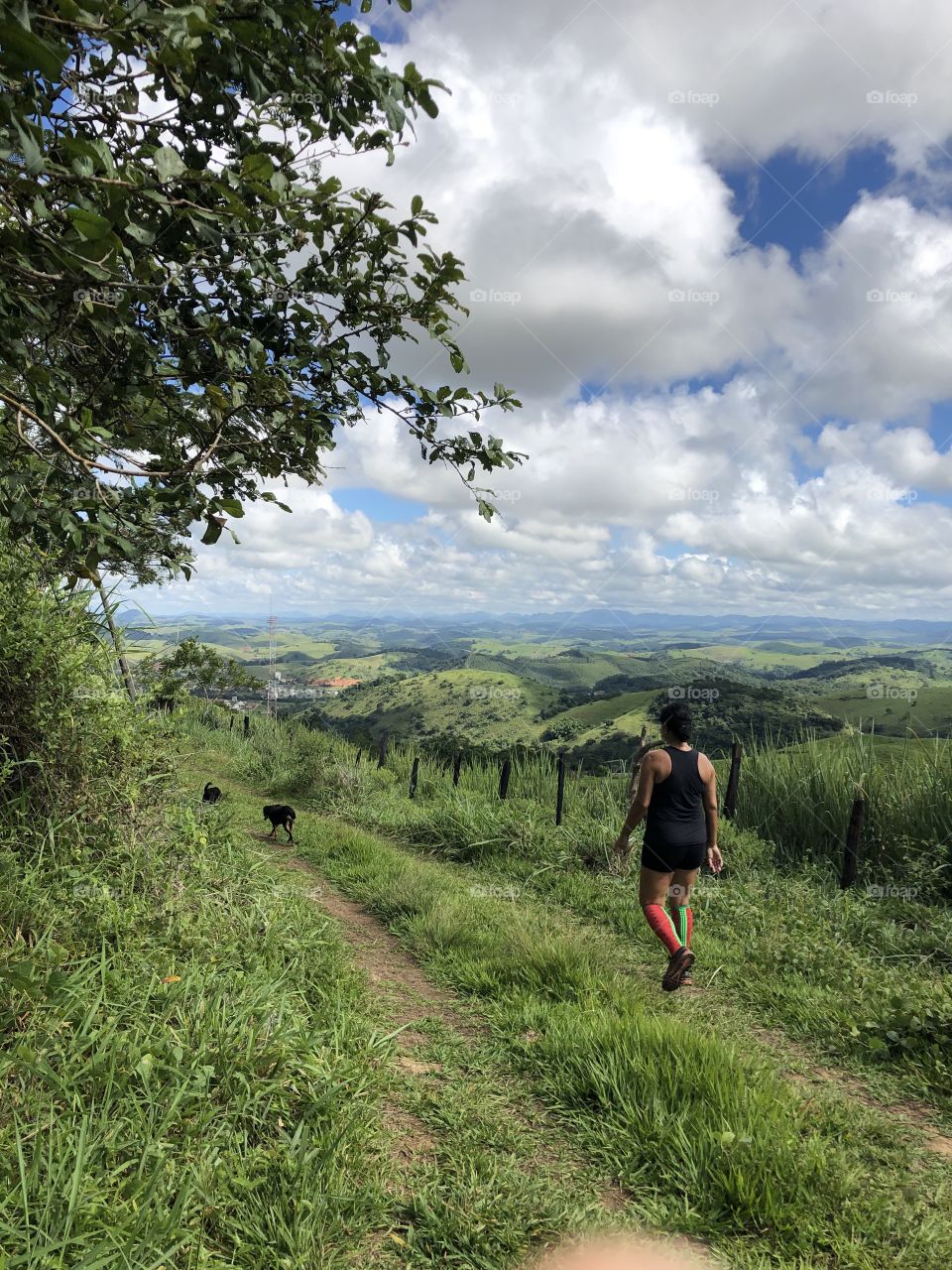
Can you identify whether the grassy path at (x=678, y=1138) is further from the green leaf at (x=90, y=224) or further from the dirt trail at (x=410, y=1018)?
the green leaf at (x=90, y=224)

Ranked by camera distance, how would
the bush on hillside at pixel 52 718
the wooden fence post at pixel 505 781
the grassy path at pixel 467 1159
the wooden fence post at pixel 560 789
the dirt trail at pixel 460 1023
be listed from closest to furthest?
the grassy path at pixel 467 1159 → the dirt trail at pixel 460 1023 → the bush on hillside at pixel 52 718 → the wooden fence post at pixel 560 789 → the wooden fence post at pixel 505 781

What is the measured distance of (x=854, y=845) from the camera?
7559mm

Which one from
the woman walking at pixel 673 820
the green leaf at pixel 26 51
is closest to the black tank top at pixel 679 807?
the woman walking at pixel 673 820

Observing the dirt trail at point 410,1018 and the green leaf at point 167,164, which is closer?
the green leaf at point 167,164

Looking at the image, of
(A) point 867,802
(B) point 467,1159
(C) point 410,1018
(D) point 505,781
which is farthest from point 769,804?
(B) point 467,1159

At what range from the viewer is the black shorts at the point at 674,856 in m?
5.28

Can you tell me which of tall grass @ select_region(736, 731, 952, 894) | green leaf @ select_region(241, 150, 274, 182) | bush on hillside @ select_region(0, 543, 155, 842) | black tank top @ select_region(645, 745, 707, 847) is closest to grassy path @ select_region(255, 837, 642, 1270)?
A: black tank top @ select_region(645, 745, 707, 847)

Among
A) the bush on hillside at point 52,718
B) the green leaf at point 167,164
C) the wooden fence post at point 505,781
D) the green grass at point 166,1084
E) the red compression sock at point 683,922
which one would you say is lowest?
the wooden fence post at point 505,781

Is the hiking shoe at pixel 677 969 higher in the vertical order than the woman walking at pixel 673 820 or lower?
lower

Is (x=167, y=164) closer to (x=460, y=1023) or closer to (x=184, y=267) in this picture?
(x=184, y=267)

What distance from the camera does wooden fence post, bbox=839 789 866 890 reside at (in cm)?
750

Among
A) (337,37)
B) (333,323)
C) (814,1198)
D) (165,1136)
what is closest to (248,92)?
(337,37)

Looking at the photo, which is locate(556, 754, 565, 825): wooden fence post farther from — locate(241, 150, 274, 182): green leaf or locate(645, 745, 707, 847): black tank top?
locate(241, 150, 274, 182): green leaf

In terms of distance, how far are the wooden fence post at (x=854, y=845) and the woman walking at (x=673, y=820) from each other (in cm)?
325
